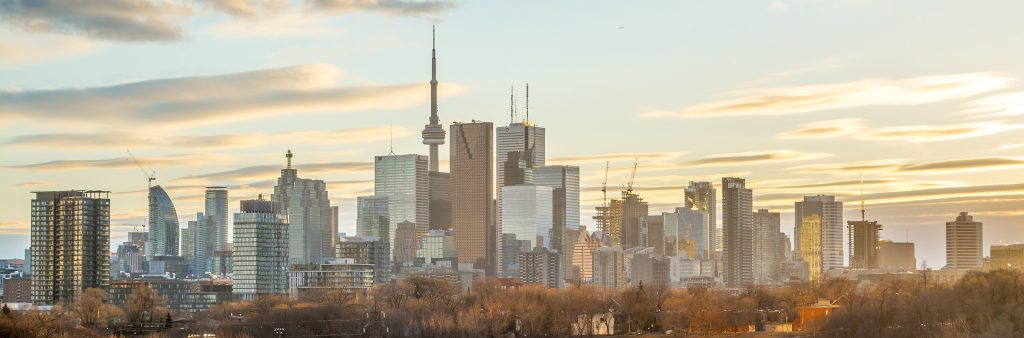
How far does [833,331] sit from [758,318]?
3384 cm

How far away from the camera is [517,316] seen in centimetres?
12438

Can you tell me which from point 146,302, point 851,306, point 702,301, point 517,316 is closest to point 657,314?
point 702,301

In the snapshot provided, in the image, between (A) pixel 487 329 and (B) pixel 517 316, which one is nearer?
(A) pixel 487 329

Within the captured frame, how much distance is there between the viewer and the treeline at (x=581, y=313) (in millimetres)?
91875

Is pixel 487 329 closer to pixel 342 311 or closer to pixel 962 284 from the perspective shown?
pixel 342 311

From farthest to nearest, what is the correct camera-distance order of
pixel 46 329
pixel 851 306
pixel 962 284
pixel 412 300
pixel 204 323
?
1. pixel 412 300
2. pixel 204 323
3. pixel 851 306
4. pixel 962 284
5. pixel 46 329

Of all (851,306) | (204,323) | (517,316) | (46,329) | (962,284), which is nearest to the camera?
(46,329)

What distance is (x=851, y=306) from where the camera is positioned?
113438mm

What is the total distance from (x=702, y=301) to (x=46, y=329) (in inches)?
2588

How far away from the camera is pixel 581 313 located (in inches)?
5399

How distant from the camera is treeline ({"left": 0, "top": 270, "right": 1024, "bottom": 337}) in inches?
3617

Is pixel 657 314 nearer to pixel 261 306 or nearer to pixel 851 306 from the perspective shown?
pixel 851 306

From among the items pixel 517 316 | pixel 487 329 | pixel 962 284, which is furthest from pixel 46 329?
pixel 962 284

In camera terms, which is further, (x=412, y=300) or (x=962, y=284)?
Answer: (x=412, y=300)
